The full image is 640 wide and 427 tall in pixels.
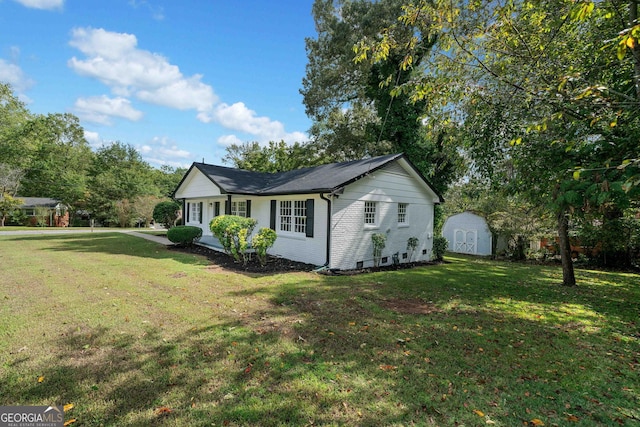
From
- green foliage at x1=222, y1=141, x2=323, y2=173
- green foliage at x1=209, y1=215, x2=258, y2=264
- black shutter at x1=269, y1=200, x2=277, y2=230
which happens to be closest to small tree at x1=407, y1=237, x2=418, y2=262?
black shutter at x1=269, y1=200, x2=277, y2=230

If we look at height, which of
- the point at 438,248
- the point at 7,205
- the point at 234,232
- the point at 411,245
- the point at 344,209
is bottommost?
the point at 438,248

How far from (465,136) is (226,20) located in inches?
377

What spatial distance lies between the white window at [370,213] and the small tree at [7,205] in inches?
1469

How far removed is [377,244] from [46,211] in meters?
40.4

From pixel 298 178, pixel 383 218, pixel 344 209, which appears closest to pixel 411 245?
pixel 383 218

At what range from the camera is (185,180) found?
19.0m

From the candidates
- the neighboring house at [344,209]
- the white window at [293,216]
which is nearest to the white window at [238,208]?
the neighboring house at [344,209]

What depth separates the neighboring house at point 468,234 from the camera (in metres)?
20.2

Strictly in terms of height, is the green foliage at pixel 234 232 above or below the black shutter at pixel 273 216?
below

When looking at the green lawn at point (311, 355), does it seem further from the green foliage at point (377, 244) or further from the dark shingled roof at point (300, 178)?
the dark shingled roof at point (300, 178)

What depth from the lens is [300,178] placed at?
14078mm

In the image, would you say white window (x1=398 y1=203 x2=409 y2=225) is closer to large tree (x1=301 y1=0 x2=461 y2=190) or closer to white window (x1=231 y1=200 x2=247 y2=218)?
large tree (x1=301 y1=0 x2=461 y2=190)

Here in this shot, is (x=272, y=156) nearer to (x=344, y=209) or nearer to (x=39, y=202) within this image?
(x=344, y=209)

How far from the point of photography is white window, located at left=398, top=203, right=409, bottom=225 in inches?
528
